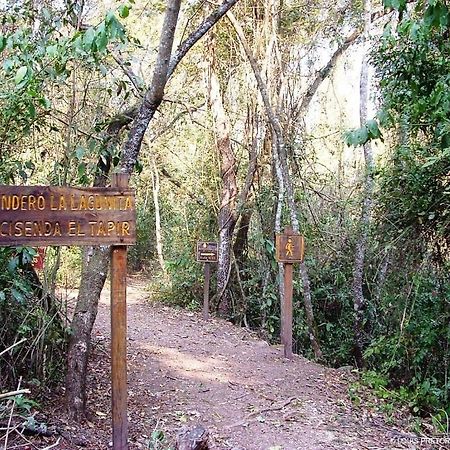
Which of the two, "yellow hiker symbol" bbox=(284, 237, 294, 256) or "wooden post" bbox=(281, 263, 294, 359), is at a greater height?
"yellow hiker symbol" bbox=(284, 237, 294, 256)

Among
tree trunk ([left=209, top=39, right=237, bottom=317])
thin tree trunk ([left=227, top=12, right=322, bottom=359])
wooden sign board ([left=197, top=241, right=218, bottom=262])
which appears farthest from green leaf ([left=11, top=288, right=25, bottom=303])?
tree trunk ([left=209, top=39, right=237, bottom=317])

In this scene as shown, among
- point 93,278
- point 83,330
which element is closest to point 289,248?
point 93,278

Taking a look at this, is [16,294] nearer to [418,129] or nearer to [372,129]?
[372,129]

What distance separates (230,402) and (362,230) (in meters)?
4.18

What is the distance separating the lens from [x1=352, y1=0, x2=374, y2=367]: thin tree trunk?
857cm

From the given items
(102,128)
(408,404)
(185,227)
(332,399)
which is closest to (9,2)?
(102,128)

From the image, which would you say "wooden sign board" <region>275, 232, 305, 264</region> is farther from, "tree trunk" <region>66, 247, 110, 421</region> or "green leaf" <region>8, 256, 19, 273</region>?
"green leaf" <region>8, 256, 19, 273</region>

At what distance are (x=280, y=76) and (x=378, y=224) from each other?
11.6ft

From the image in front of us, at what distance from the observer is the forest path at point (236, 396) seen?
4.80 metres

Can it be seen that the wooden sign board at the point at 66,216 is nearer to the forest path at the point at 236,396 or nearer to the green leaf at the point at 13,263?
the green leaf at the point at 13,263

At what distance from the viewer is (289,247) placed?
737 centimetres

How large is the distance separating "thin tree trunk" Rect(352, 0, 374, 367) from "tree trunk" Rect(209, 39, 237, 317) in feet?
8.59

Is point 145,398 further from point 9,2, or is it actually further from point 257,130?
point 257,130

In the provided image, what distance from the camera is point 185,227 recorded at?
12172 mm
